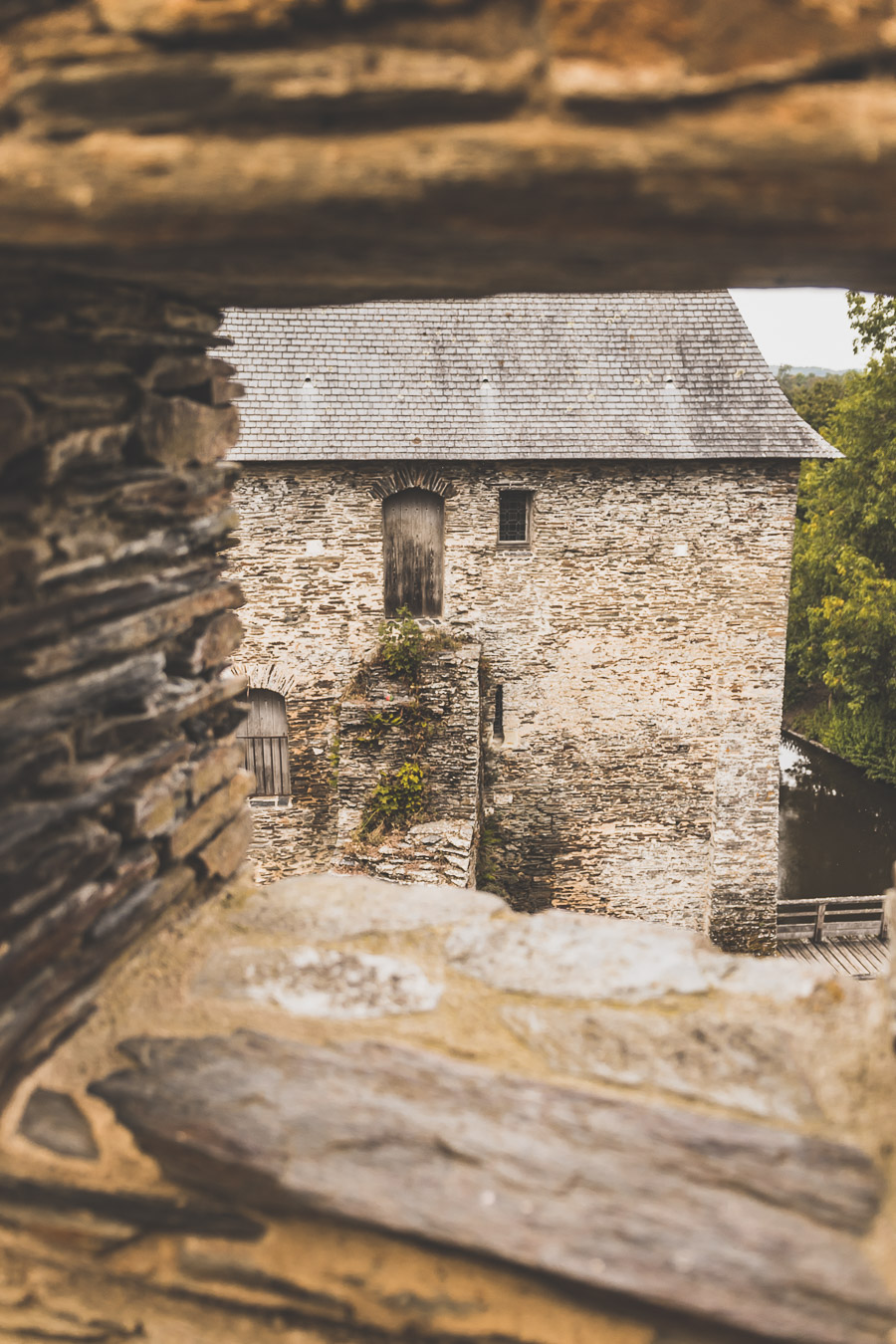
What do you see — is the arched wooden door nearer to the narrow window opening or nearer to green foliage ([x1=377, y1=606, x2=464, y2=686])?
green foliage ([x1=377, y1=606, x2=464, y2=686])

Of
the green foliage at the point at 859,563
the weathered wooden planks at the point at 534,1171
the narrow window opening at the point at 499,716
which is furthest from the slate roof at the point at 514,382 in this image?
the weathered wooden planks at the point at 534,1171

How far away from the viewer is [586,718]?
37.3ft

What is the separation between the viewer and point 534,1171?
5.10ft

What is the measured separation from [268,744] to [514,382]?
18.0ft

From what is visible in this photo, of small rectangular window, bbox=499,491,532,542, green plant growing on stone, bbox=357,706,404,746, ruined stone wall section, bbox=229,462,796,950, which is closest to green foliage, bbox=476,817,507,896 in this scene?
ruined stone wall section, bbox=229,462,796,950

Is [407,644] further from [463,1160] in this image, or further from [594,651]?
[463,1160]

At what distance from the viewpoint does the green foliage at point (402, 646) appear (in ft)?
32.8

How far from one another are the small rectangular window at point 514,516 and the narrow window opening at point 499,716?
6.23 ft

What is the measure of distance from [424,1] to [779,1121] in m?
1.82

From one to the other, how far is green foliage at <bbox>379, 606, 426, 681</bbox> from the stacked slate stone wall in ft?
24.7

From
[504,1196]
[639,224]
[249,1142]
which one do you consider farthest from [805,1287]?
[639,224]

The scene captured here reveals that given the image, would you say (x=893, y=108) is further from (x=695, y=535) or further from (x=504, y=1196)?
(x=695, y=535)

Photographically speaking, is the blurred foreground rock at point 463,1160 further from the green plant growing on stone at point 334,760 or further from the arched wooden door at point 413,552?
the arched wooden door at point 413,552

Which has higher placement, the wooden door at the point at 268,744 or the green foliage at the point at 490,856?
the wooden door at the point at 268,744
